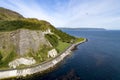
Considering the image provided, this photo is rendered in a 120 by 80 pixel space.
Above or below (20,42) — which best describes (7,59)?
below

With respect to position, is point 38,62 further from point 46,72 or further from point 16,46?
point 16,46

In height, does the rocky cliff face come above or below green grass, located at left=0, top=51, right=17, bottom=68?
above

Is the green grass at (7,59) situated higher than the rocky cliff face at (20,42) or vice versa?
the rocky cliff face at (20,42)

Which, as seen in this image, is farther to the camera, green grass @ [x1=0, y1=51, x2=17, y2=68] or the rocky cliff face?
the rocky cliff face

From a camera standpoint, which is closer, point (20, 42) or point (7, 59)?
point (7, 59)

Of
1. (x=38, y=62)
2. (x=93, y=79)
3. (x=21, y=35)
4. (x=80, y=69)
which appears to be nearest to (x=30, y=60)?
(x=38, y=62)

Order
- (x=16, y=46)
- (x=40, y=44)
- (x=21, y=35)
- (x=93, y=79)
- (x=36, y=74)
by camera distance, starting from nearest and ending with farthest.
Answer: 1. (x=93, y=79)
2. (x=36, y=74)
3. (x=16, y=46)
4. (x=21, y=35)
5. (x=40, y=44)

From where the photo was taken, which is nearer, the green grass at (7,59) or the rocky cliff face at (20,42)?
the green grass at (7,59)

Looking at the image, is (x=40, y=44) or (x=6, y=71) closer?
(x=6, y=71)
